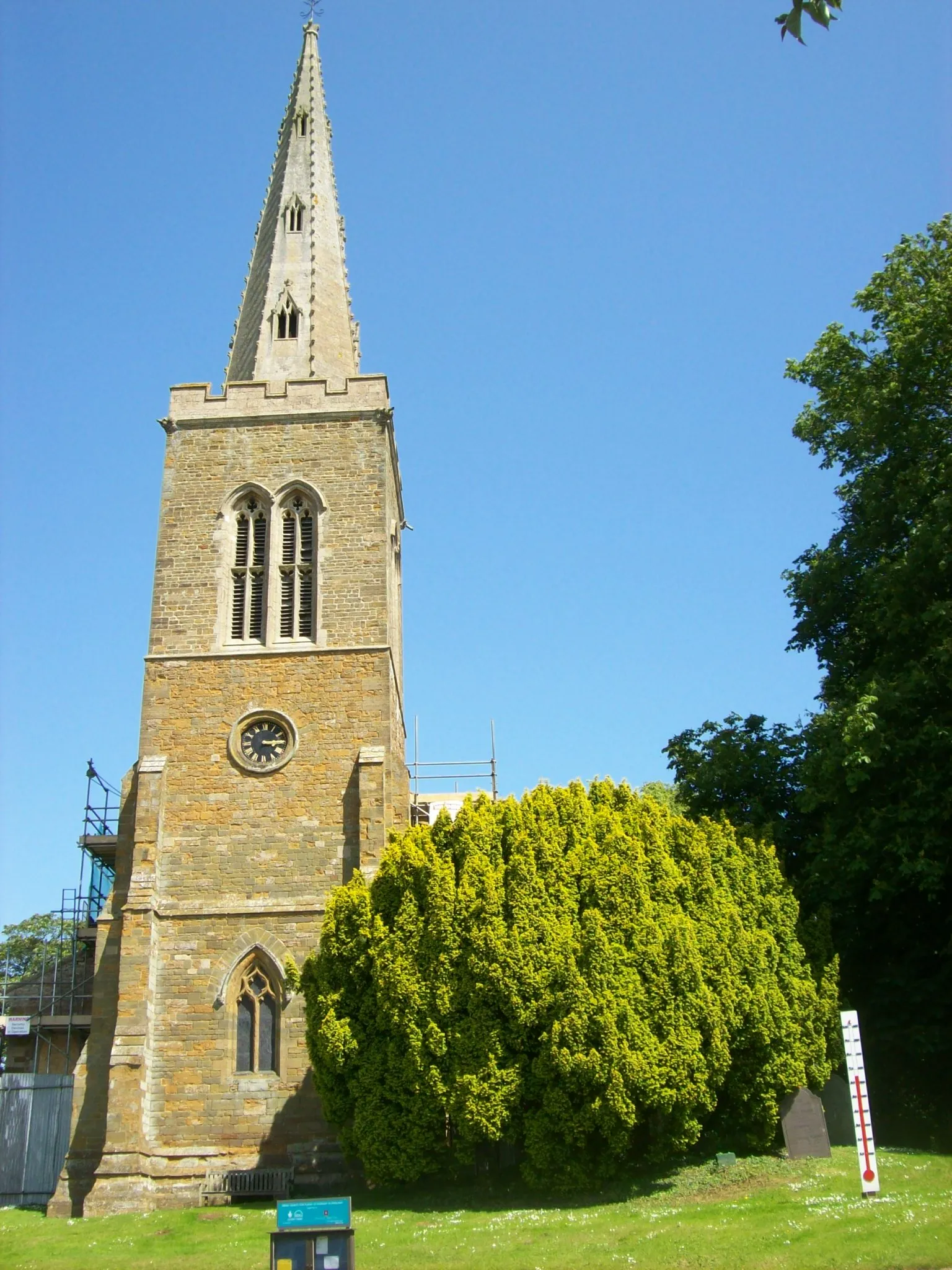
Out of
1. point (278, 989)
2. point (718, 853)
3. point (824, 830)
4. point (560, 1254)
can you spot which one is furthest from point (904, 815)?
point (278, 989)

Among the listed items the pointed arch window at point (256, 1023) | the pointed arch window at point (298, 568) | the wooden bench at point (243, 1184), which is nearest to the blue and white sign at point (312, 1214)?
the wooden bench at point (243, 1184)

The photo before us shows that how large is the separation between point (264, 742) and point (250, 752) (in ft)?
1.11

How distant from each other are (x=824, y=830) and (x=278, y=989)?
10.0 metres

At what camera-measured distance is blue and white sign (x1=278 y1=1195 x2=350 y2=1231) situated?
1109 cm

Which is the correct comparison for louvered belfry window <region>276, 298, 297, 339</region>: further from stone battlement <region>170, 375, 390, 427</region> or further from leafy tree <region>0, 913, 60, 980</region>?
leafy tree <region>0, 913, 60, 980</region>

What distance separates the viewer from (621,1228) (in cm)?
1498

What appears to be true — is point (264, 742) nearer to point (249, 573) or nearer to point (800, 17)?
point (249, 573)

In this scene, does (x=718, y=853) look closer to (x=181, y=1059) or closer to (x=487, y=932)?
(x=487, y=932)

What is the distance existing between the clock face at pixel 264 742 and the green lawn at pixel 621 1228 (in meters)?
8.26

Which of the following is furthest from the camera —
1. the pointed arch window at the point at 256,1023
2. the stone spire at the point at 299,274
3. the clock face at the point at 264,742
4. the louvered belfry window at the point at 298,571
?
the stone spire at the point at 299,274

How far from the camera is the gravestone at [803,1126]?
60.2ft

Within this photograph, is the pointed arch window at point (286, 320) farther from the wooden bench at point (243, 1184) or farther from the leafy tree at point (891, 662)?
the wooden bench at point (243, 1184)

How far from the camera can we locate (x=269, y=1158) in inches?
823

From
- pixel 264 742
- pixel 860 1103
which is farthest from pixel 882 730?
pixel 264 742
